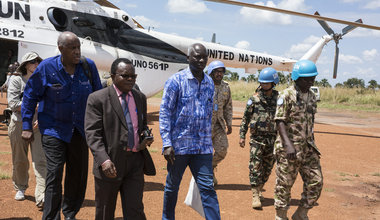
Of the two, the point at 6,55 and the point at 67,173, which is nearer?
the point at 67,173

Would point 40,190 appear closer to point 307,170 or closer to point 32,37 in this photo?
point 307,170

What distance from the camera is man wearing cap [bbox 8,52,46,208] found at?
4.15 metres

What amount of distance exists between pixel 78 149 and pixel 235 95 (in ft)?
93.9

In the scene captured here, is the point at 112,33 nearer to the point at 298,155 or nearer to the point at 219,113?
the point at 219,113

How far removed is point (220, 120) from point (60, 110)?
257 cm

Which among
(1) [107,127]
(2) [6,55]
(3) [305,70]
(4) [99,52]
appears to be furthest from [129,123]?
(2) [6,55]

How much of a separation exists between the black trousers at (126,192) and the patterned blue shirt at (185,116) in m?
0.55

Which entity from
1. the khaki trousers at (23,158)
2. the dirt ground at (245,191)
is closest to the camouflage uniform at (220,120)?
the dirt ground at (245,191)

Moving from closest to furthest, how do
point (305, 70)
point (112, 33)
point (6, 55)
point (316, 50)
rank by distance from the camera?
point (305, 70)
point (112, 33)
point (6, 55)
point (316, 50)

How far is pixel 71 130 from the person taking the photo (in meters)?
3.58

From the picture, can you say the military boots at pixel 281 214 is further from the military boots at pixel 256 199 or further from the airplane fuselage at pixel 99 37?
the airplane fuselage at pixel 99 37

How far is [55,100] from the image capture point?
3553 millimetres

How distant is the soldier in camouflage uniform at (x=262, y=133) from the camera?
4930 mm

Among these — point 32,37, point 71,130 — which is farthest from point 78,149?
point 32,37
